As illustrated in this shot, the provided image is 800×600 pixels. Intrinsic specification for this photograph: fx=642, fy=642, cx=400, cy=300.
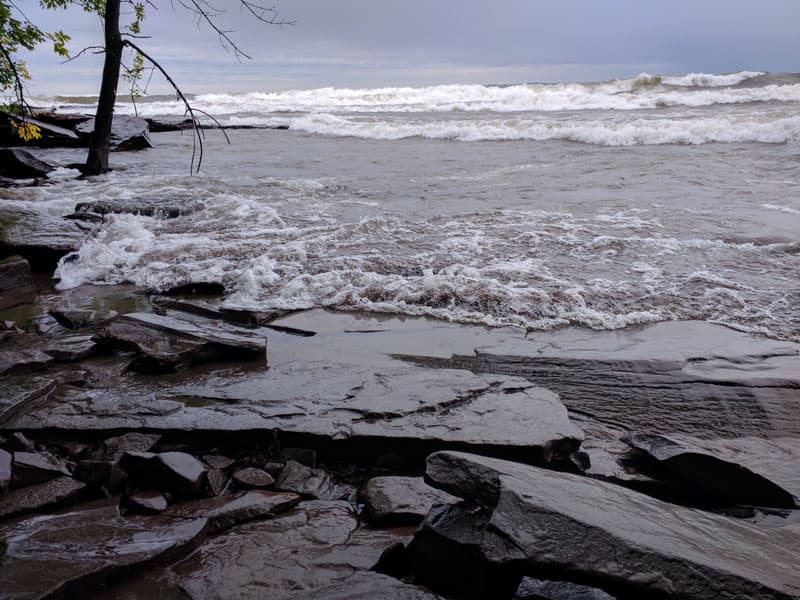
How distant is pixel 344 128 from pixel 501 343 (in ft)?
63.6

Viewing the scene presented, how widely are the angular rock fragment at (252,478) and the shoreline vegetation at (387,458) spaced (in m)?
0.01

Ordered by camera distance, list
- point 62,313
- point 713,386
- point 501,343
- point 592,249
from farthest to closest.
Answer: point 592,249, point 62,313, point 501,343, point 713,386

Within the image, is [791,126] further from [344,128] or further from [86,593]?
[86,593]

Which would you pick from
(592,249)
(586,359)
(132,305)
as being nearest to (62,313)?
(132,305)

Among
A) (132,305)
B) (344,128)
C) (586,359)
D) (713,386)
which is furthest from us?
(344,128)

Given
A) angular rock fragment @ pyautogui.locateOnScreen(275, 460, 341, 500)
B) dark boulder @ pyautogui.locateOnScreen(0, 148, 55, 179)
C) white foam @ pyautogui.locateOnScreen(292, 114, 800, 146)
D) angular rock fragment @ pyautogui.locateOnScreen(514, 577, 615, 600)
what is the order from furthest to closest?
white foam @ pyautogui.locateOnScreen(292, 114, 800, 146), dark boulder @ pyautogui.locateOnScreen(0, 148, 55, 179), angular rock fragment @ pyautogui.locateOnScreen(275, 460, 341, 500), angular rock fragment @ pyautogui.locateOnScreen(514, 577, 615, 600)

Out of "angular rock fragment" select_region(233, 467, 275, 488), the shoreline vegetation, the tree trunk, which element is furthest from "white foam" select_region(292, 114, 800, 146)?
"angular rock fragment" select_region(233, 467, 275, 488)

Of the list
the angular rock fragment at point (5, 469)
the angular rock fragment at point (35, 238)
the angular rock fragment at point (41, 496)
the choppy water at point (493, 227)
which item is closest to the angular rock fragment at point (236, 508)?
the angular rock fragment at point (41, 496)

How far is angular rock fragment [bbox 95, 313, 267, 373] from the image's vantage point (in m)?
3.80

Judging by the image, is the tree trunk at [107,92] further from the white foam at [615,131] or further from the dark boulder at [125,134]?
the white foam at [615,131]

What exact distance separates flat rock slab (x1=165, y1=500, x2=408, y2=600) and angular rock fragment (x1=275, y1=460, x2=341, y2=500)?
121mm

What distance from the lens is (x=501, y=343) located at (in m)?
4.27

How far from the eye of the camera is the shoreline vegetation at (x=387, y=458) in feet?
6.26

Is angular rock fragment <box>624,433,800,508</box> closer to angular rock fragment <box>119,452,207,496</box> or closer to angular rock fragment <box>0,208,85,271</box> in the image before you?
angular rock fragment <box>119,452,207,496</box>
